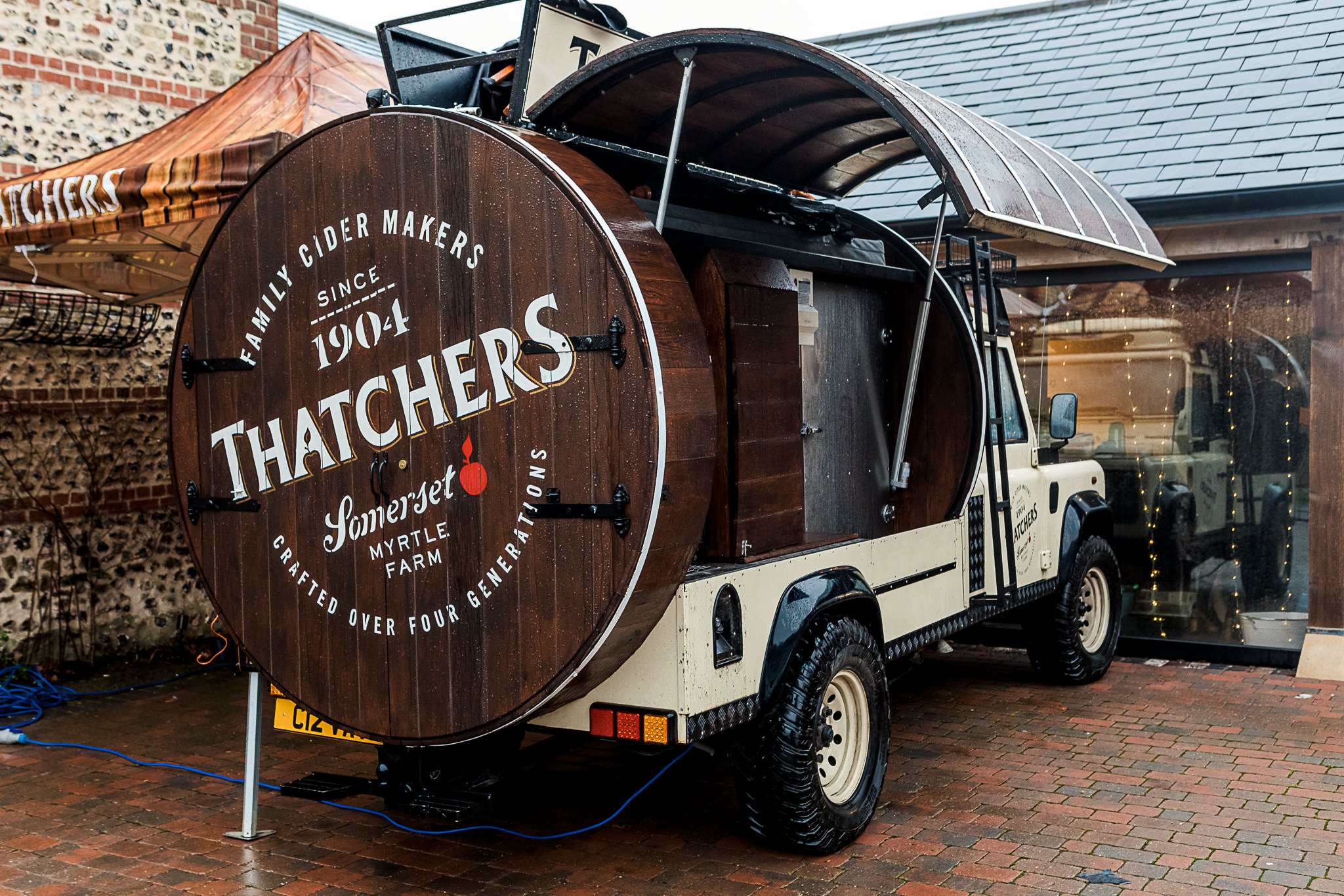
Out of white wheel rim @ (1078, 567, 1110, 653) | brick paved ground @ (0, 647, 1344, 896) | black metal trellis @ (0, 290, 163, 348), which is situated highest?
black metal trellis @ (0, 290, 163, 348)

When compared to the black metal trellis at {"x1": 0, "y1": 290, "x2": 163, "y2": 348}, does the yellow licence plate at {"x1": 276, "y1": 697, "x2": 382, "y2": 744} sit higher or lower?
lower

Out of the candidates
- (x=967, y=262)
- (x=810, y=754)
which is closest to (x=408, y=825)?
(x=810, y=754)

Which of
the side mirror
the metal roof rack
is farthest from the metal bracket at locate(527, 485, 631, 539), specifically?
the side mirror

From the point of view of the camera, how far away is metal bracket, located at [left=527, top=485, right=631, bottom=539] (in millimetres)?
3496

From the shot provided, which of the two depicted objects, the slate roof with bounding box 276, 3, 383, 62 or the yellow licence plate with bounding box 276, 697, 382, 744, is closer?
the yellow licence plate with bounding box 276, 697, 382, 744

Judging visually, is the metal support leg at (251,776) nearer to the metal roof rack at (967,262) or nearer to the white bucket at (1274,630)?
the metal roof rack at (967,262)

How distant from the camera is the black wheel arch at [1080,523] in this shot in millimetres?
7129

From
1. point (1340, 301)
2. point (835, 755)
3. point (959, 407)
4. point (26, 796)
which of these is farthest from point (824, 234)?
point (26, 796)

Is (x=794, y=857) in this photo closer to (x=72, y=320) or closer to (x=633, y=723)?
(x=633, y=723)

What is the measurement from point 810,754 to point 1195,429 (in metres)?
5.09

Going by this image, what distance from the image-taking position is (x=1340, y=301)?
7.37m

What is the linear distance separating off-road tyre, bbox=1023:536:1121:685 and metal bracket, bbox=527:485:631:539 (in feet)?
14.5

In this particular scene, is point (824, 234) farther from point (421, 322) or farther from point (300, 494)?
point (300, 494)

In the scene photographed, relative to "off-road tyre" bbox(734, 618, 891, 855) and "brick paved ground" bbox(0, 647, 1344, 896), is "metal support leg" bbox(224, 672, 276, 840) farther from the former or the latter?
"off-road tyre" bbox(734, 618, 891, 855)
